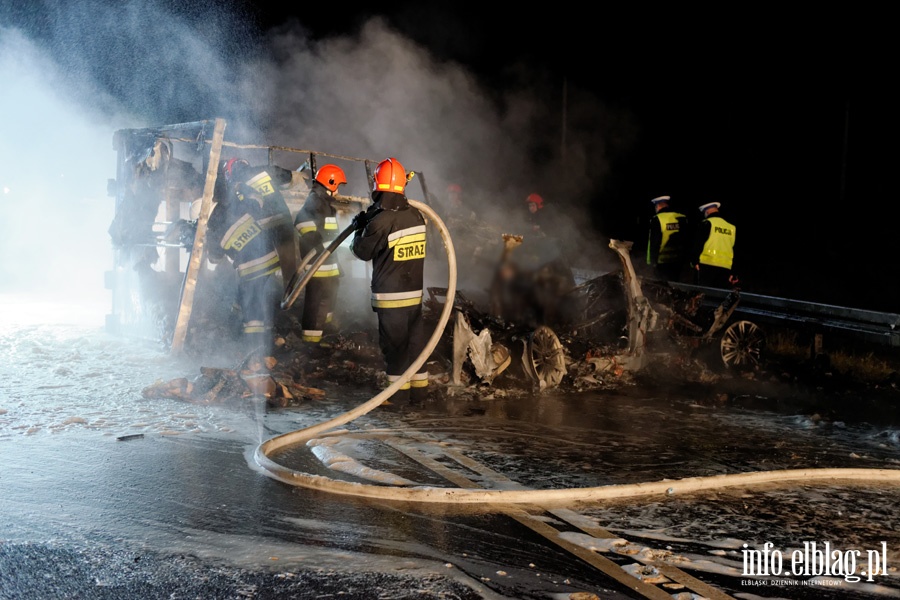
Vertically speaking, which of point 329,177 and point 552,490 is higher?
point 329,177

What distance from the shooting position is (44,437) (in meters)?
5.39

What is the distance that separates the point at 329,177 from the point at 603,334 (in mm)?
3710

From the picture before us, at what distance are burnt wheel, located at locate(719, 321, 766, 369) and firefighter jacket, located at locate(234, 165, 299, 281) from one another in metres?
5.37

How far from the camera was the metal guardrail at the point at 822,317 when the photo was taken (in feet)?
28.0

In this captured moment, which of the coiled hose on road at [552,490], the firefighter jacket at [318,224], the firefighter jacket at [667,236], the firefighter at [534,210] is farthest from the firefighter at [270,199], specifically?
the firefighter jacket at [667,236]

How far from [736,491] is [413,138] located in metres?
12.4

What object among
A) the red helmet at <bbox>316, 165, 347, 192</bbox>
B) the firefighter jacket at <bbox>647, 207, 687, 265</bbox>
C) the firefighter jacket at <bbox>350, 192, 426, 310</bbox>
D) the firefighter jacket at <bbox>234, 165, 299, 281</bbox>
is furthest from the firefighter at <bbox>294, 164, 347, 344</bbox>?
the firefighter jacket at <bbox>647, 207, 687, 265</bbox>

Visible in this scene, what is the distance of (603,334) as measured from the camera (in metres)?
8.88

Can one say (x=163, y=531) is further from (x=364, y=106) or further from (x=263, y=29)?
(x=263, y=29)

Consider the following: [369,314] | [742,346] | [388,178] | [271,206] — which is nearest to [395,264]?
[388,178]

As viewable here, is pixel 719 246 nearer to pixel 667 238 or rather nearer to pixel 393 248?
pixel 667 238

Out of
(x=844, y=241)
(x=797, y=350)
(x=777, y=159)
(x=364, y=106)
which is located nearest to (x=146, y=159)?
(x=364, y=106)

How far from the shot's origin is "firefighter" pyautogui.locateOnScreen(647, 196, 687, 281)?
11828 millimetres

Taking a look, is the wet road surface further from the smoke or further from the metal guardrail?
the smoke
